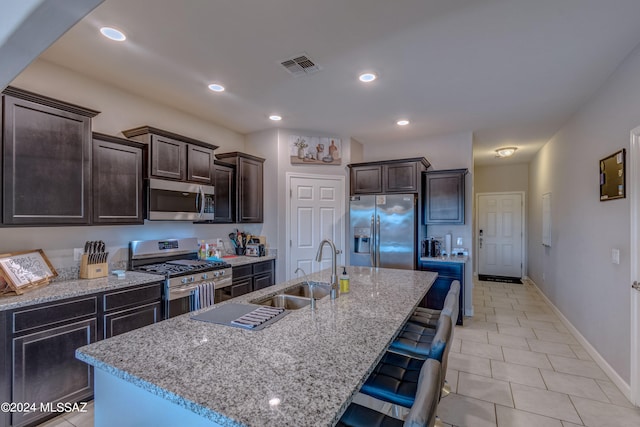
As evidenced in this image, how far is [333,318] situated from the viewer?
167cm

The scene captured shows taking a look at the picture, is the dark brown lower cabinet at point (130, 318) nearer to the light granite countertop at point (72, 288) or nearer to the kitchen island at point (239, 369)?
the light granite countertop at point (72, 288)

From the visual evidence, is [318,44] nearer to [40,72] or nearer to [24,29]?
[24,29]

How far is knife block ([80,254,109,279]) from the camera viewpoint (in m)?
2.65

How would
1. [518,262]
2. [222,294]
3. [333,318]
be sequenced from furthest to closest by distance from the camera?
[518,262]
[222,294]
[333,318]

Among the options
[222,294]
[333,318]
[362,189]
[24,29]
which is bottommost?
[222,294]

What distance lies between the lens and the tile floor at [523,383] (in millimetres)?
2197

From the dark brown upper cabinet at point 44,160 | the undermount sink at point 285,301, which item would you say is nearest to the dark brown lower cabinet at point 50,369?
the dark brown upper cabinet at point 44,160

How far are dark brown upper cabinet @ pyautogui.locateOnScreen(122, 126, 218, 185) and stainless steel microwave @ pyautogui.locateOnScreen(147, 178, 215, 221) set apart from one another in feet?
0.27

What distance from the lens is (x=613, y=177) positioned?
A: 2.70 m

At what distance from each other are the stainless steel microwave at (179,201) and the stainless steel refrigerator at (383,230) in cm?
208

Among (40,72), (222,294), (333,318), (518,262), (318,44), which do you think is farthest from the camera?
(518,262)

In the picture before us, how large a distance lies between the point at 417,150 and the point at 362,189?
120 centimetres

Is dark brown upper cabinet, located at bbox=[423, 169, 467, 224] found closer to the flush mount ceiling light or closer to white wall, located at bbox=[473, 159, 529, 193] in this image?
the flush mount ceiling light

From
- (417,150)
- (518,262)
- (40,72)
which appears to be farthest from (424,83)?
(518,262)
